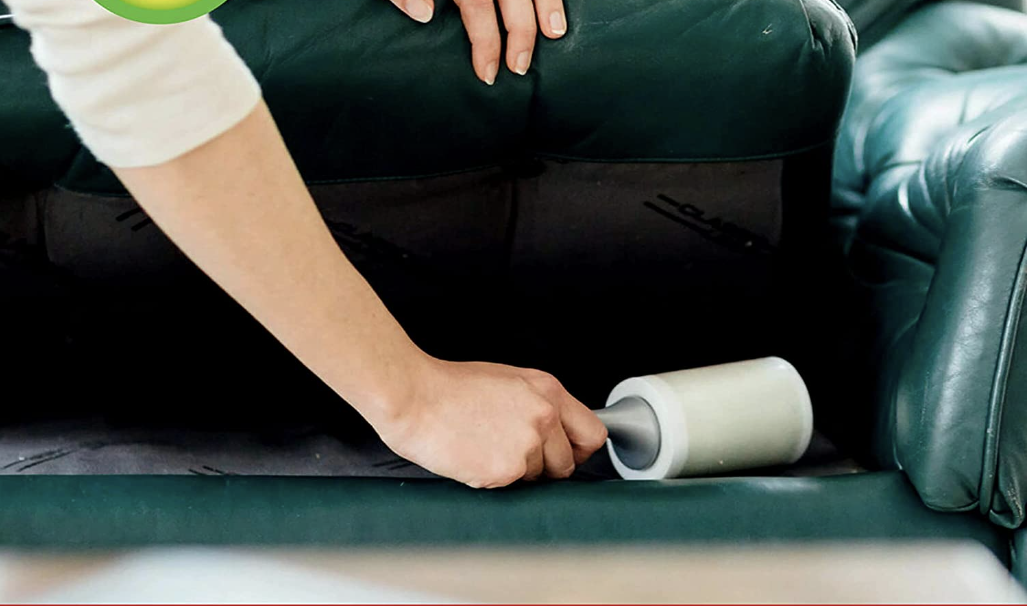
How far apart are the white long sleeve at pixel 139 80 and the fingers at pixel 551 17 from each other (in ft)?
0.77

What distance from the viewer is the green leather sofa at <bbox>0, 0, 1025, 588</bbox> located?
0.61 metres

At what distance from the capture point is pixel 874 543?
614 millimetres

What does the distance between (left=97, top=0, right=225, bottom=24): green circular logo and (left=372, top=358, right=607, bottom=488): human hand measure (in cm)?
25

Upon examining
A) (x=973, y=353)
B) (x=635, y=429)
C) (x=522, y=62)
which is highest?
(x=522, y=62)

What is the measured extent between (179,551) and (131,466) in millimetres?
163

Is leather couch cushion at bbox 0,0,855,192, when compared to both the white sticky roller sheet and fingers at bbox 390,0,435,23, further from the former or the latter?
the white sticky roller sheet

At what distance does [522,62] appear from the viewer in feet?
2.18

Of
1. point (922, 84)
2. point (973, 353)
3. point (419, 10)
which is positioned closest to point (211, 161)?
point (419, 10)

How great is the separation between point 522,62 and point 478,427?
9.5 inches

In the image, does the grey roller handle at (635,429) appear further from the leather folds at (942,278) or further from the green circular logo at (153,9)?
the green circular logo at (153,9)

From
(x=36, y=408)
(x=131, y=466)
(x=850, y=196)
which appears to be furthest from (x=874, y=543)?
(x=36, y=408)

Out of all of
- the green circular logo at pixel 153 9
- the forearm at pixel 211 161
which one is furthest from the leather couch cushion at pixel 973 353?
the green circular logo at pixel 153 9

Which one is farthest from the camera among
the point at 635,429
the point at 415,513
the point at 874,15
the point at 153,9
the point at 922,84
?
the point at 874,15

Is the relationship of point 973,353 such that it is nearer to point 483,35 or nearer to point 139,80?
point 483,35
